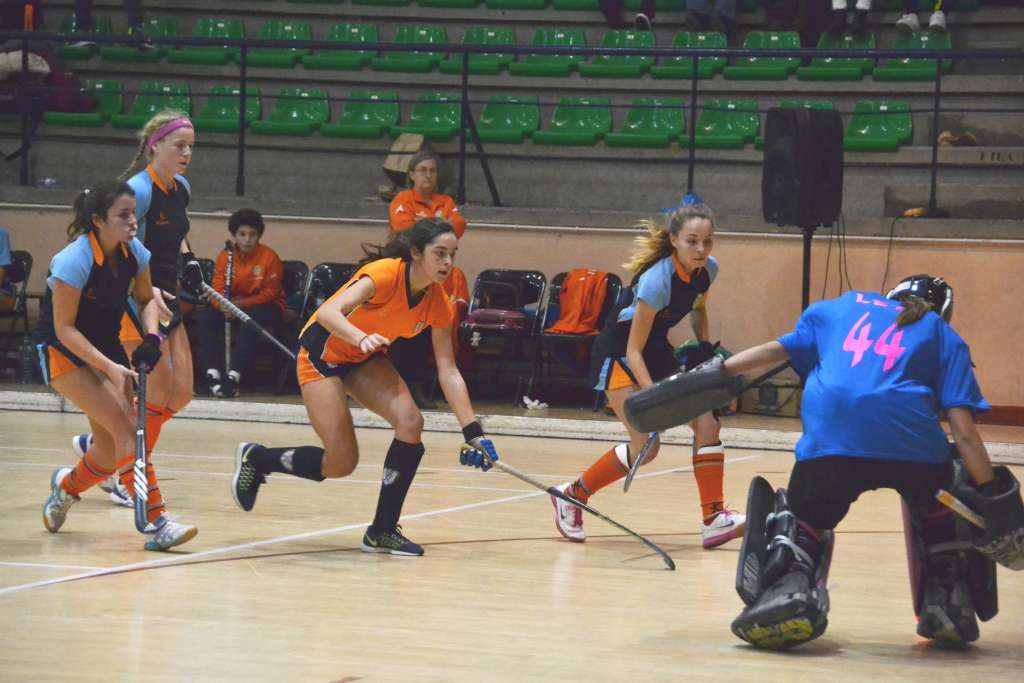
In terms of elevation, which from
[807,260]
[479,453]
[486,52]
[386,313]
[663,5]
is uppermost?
[663,5]

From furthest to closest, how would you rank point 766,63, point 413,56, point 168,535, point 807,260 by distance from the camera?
1. point 413,56
2. point 766,63
3. point 807,260
4. point 168,535

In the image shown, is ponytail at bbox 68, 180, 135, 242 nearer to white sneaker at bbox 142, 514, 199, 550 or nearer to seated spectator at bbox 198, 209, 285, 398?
white sneaker at bbox 142, 514, 199, 550

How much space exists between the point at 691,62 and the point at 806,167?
318cm

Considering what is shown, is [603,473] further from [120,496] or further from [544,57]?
[544,57]

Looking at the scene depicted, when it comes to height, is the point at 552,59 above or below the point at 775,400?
above

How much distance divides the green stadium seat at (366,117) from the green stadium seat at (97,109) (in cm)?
197

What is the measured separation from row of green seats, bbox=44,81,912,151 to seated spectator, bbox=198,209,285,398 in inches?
83.5

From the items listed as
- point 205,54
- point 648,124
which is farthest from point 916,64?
point 205,54

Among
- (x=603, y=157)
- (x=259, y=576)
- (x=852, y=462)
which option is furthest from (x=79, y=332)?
(x=603, y=157)

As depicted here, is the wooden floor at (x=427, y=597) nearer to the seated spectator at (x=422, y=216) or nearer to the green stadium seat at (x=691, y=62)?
the seated spectator at (x=422, y=216)

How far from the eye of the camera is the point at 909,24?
501 inches

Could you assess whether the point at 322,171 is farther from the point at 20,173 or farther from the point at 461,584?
the point at 461,584

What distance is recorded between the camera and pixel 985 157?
11727 millimetres

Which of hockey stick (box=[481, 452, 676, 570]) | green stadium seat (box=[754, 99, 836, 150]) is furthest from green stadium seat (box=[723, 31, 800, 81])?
hockey stick (box=[481, 452, 676, 570])
